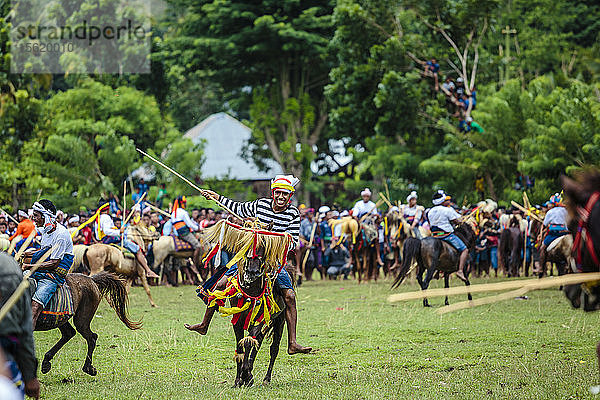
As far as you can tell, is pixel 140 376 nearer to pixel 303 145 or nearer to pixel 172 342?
pixel 172 342

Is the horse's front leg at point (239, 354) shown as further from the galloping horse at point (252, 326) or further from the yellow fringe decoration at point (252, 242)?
the yellow fringe decoration at point (252, 242)

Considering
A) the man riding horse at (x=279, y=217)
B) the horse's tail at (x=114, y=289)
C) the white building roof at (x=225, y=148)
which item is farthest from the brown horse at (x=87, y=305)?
the white building roof at (x=225, y=148)

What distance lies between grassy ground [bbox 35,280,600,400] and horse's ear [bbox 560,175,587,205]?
8.12ft

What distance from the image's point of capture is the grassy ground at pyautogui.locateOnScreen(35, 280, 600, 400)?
7.57 meters

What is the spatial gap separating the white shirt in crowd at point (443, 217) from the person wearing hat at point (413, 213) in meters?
4.39

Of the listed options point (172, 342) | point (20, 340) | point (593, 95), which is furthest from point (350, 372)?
point (593, 95)

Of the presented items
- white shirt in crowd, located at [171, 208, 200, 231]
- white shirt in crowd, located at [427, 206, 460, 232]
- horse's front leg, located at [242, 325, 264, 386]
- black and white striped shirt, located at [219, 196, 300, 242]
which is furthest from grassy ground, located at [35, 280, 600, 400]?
white shirt in crowd, located at [171, 208, 200, 231]

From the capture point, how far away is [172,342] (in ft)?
35.4

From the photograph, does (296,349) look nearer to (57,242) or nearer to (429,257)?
(57,242)

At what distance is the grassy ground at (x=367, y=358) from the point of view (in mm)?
7566

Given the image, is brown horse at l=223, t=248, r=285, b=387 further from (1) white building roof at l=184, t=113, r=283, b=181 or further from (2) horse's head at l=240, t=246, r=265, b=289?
(1) white building roof at l=184, t=113, r=283, b=181

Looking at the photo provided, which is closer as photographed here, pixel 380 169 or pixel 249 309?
pixel 249 309

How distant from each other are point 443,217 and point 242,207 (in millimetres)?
7447

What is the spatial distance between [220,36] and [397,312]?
22.1 metres
